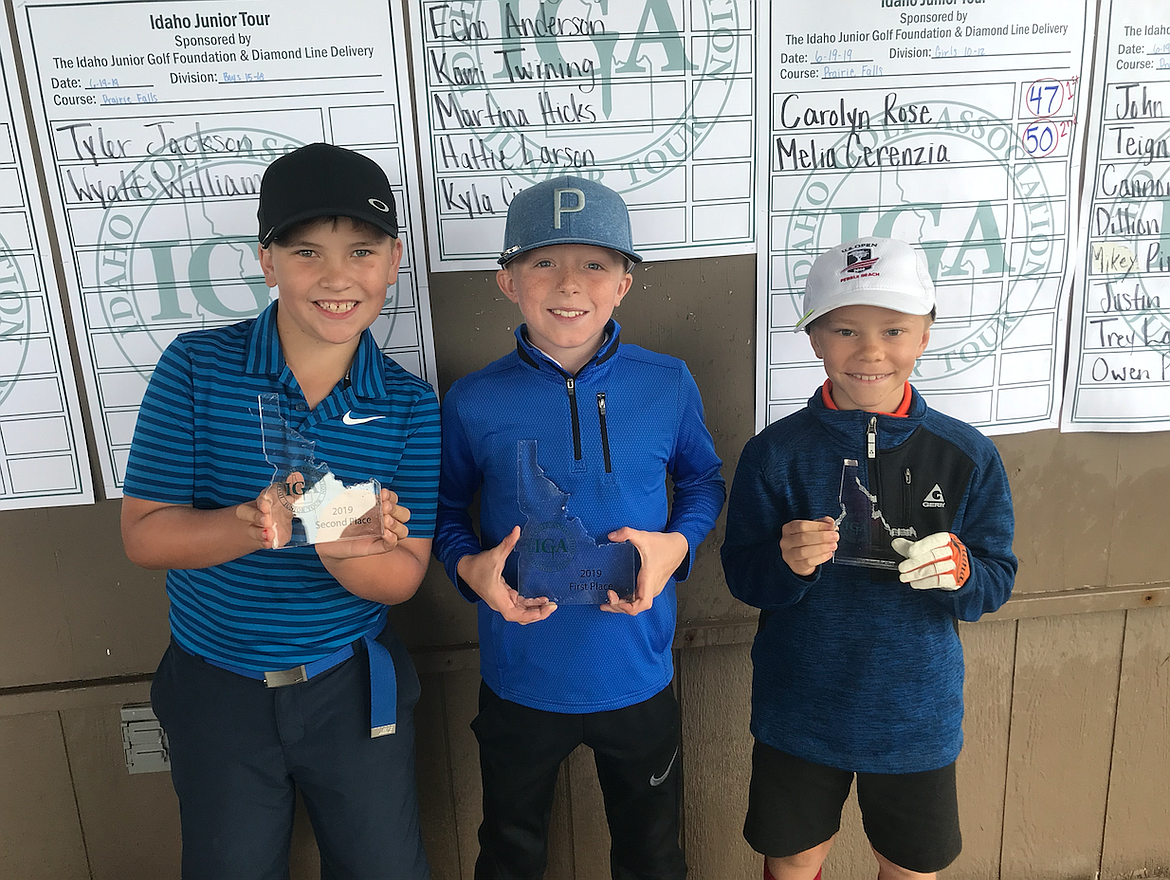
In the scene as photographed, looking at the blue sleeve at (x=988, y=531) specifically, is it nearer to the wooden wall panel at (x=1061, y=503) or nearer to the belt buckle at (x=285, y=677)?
the wooden wall panel at (x=1061, y=503)

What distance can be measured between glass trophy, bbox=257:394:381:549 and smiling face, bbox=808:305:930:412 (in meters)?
0.77

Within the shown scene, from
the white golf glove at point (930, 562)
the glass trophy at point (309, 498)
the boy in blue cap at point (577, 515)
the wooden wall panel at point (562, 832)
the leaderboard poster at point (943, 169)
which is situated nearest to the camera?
the glass trophy at point (309, 498)

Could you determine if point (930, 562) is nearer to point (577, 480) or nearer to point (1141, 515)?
point (577, 480)

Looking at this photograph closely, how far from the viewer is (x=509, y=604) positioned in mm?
1186

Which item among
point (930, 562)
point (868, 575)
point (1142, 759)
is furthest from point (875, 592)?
point (1142, 759)

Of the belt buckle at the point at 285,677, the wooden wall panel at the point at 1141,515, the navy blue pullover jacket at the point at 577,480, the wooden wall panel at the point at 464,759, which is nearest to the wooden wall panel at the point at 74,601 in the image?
the belt buckle at the point at 285,677

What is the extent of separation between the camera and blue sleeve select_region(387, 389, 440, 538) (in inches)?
48.8

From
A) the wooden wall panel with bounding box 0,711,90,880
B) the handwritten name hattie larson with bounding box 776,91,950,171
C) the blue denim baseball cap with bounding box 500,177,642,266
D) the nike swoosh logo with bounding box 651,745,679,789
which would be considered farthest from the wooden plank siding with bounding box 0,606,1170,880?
the handwritten name hattie larson with bounding box 776,91,950,171

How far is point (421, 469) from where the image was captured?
4.09 feet

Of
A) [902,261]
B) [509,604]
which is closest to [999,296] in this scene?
[902,261]

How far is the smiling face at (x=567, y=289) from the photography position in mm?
1221

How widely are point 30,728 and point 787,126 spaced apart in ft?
6.61

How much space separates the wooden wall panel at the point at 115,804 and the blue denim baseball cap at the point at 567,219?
4.33ft

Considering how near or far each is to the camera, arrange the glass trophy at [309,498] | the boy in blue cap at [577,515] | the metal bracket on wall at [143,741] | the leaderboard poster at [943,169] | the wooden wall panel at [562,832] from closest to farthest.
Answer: the glass trophy at [309,498], the boy in blue cap at [577,515], the leaderboard poster at [943,169], the metal bracket on wall at [143,741], the wooden wall panel at [562,832]
